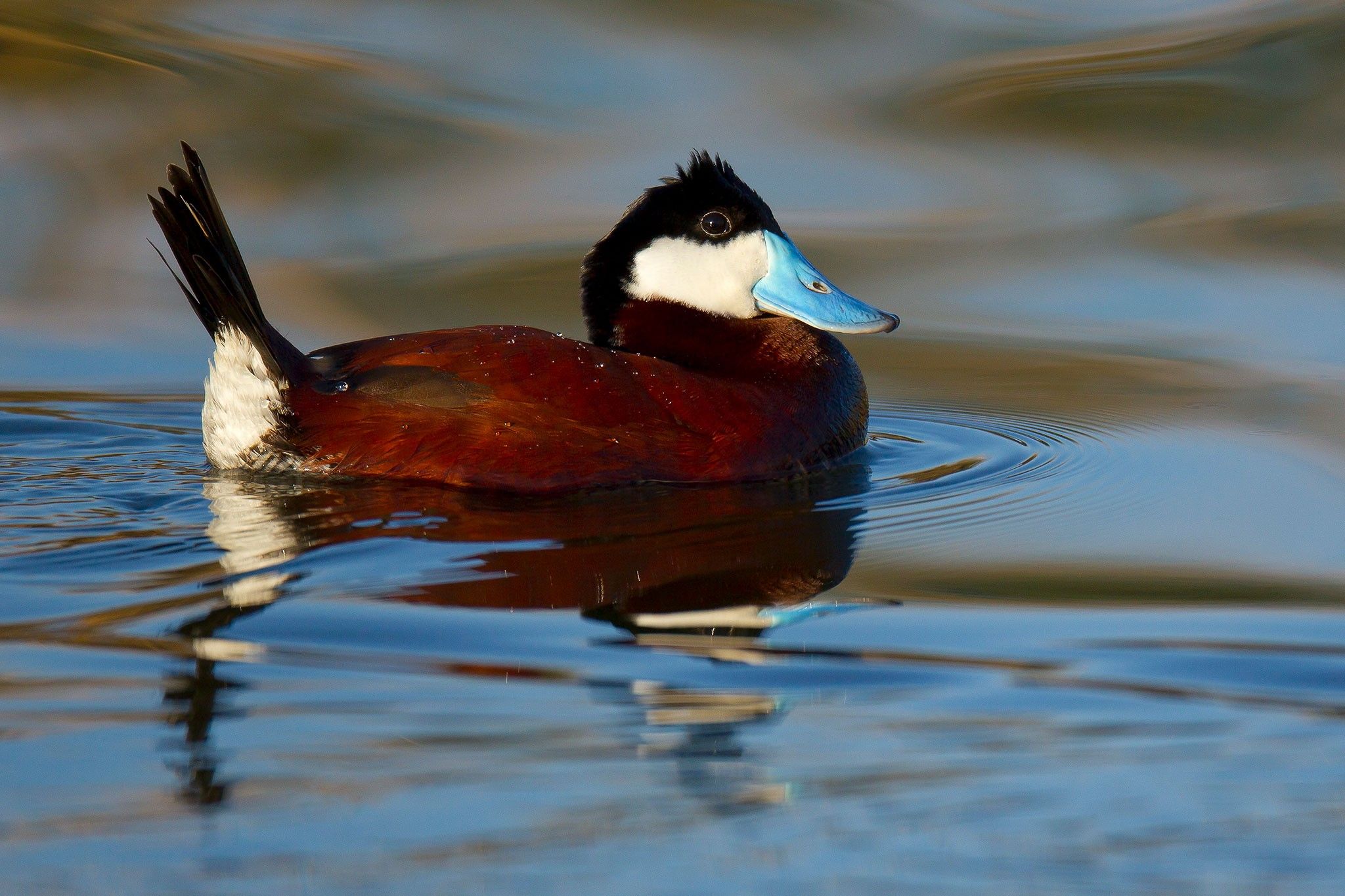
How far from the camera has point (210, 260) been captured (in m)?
4.09

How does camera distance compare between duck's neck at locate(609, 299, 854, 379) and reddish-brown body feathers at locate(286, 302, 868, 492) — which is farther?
duck's neck at locate(609, 299, 854, 379)

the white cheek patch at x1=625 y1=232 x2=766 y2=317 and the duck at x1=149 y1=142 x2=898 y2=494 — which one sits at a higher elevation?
the white cheek patch at x1=625 y1=232 x2=766 y2=317

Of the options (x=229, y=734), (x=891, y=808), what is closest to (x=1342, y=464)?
(x=891, y=808)

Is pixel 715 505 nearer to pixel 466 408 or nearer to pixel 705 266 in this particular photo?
pixel 466 408

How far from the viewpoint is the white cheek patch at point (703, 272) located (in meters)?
4.84

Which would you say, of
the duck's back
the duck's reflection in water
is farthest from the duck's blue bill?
the duck's back

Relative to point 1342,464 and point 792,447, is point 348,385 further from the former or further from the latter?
point 1342,464

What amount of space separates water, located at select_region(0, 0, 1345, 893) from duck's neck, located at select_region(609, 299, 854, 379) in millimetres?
332

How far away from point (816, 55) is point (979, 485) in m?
4.31

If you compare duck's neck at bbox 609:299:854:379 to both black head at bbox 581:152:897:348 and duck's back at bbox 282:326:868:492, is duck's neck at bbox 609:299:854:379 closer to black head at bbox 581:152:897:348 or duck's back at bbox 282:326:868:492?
black head at bbox 581:152:897:348

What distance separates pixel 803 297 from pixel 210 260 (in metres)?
1.66

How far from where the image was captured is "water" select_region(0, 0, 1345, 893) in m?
2.21

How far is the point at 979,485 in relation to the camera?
4.43 m

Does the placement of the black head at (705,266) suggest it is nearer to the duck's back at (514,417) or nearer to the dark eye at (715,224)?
the dark eye at (715,224)
